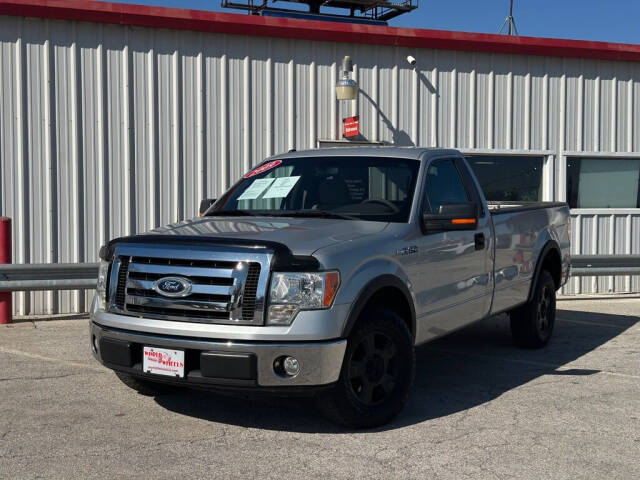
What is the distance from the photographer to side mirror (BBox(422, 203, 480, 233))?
18.6 ft

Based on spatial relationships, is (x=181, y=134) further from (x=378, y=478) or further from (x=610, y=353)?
(x=378, y=478)

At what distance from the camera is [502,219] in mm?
7113

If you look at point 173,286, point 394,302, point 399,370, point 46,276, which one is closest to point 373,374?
point 399,370

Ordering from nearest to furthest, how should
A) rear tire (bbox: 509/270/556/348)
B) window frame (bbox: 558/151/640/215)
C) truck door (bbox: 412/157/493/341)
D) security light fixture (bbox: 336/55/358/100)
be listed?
truck door (bbox: 412/157/493/341) < rear tire (bbox: 509/270/556/348) < security light fixture (bbox: 336/55/358/100) < window frame (bbox: 558/151/640/215)

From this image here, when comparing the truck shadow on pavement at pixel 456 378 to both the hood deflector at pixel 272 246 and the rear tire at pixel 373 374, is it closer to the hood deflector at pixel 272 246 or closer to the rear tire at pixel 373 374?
the rear tire at pixel 373 374

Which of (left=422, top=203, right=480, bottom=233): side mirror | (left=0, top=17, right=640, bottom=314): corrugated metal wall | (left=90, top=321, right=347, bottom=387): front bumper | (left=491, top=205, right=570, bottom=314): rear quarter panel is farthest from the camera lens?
(left=0, top=17, right=640, bottom=314): corrugated metal wall

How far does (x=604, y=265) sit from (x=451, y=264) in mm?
6564

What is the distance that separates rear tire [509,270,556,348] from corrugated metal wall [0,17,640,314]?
425 centimetres

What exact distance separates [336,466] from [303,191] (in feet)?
7.85

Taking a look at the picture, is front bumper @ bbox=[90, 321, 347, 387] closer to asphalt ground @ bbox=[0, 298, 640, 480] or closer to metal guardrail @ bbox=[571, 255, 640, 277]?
asphalt ground @ bbox=[0, 298, 640, 480]

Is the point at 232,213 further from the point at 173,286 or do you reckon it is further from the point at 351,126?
the point at 351,126

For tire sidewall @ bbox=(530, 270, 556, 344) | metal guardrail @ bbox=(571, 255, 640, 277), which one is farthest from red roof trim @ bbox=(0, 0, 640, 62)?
tire sidewall @ bbox=(530, 270, 556, 344)

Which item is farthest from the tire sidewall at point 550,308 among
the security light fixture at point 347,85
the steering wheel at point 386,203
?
the security light fixture at point 347,85

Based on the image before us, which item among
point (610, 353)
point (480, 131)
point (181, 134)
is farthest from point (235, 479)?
point (480, 131)
